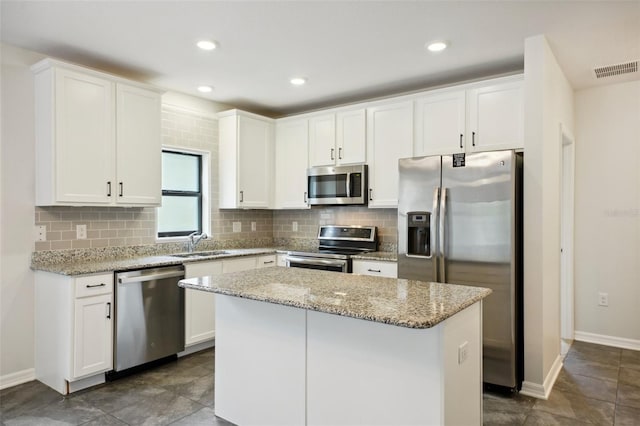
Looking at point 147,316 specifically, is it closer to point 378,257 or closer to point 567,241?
point 378,257

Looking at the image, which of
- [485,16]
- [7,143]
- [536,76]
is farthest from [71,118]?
[536,76]

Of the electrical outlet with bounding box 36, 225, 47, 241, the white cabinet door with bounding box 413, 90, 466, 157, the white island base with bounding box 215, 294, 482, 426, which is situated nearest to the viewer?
the white island base with bounding box 215, 294, 482, 426

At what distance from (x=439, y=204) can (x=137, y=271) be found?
2440 mm

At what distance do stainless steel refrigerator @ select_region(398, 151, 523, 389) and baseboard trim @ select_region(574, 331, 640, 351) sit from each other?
1.67m

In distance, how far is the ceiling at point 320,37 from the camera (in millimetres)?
2533

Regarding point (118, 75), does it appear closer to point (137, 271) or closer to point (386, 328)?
point (137, 271)

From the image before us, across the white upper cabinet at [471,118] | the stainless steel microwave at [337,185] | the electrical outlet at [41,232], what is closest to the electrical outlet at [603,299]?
the white upper cabinet at [471,118]

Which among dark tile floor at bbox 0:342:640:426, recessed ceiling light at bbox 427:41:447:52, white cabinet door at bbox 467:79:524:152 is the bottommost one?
dark tile floor at bbox 0:342:640:426

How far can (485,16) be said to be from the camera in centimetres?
263

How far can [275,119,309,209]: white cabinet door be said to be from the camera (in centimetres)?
471

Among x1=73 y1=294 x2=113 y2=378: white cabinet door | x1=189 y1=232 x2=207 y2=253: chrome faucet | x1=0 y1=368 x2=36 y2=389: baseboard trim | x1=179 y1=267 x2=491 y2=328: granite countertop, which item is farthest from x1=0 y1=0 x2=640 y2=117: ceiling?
x1=0 y1=368 x2=36 y2=389: baseboard trim

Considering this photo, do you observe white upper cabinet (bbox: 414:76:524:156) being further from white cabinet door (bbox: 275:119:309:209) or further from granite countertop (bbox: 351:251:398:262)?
white cabinet door (bbox: 275:119:309:209)

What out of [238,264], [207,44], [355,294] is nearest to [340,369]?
[355,294]

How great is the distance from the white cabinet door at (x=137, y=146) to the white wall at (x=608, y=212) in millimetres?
4160
